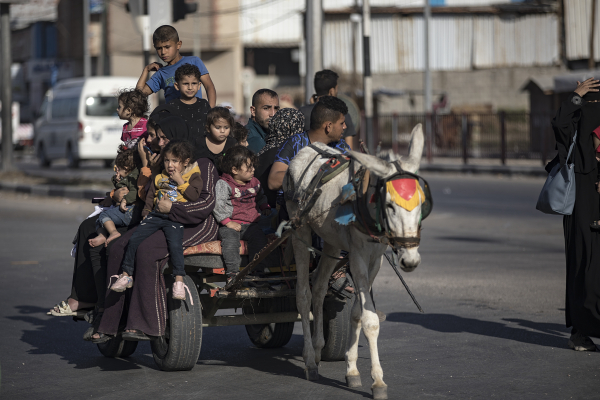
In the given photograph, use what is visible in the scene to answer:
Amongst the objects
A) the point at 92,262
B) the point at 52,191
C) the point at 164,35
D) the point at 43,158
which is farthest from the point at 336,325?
the point at 43,158

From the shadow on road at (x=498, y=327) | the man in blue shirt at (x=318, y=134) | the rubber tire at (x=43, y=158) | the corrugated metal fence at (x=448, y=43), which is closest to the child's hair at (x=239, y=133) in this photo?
the man in blue shirt at (x=318, y=134)

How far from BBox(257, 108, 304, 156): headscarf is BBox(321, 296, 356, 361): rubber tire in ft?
4.01

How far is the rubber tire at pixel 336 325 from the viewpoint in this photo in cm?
587

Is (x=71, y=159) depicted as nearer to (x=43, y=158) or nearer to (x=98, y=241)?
(x=43, y=158)

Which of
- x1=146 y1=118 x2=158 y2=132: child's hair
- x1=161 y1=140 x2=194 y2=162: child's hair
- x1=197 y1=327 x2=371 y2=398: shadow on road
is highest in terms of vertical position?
x1=146 y1=118 x2=158 y2=132: child's hair

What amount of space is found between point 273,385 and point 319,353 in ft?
1.31

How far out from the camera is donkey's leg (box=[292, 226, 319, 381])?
17.8 ft

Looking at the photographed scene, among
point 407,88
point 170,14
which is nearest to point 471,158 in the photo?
point 407,88

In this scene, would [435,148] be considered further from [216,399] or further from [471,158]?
[216,399]

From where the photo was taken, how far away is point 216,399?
4.98 m

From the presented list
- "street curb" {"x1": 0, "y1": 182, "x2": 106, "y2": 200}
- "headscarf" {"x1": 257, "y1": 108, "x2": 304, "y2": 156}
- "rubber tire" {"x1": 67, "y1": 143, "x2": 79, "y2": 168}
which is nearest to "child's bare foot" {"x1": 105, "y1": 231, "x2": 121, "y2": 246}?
"headscarf" {"x1": 257, "y1": 108, "x2": 304, "y2": 156}

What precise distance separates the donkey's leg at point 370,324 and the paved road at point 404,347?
0.18m

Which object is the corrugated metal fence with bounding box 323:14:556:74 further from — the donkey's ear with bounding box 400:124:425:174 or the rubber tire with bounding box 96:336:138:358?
the donkey's ear with bounding box 400:124:425:174

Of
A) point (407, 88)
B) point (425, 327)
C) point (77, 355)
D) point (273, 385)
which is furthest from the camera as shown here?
point (407, 88)
